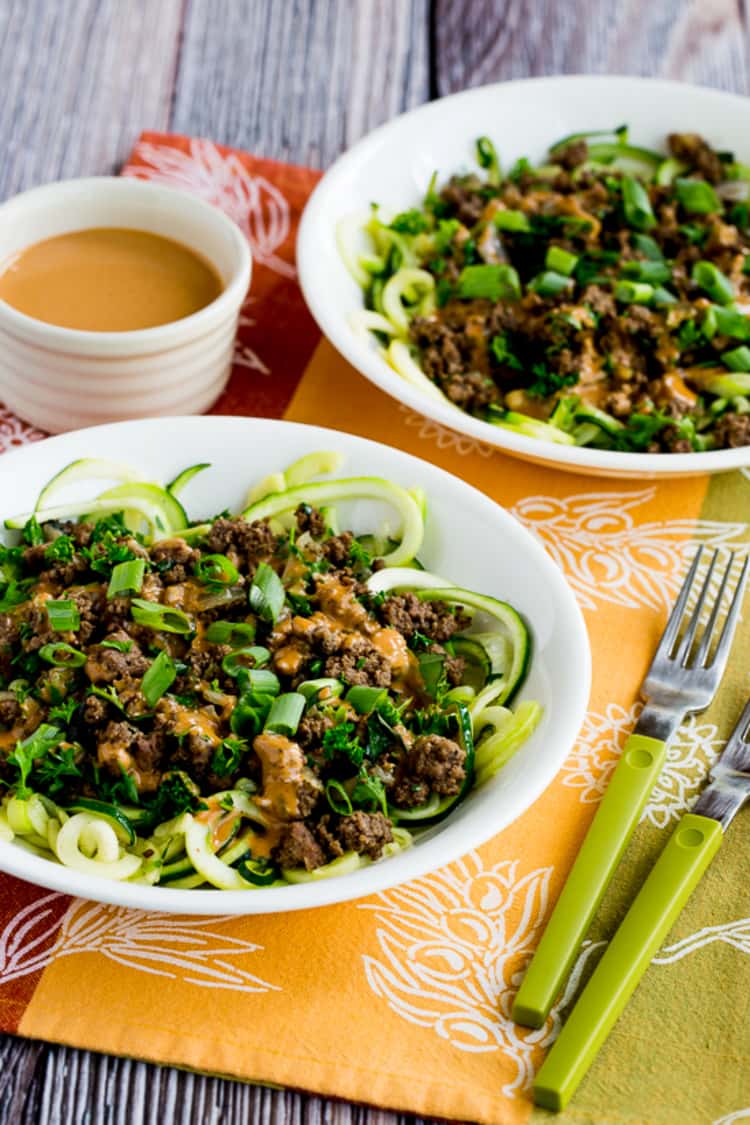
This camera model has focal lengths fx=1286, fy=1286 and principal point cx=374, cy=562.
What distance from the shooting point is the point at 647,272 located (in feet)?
17.3

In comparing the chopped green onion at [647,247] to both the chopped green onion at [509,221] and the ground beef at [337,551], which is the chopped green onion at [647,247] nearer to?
the chopped green onion at [509,221]

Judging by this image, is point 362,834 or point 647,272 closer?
point 362,834

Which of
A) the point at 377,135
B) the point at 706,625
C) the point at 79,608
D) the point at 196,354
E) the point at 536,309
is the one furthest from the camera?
the point at 377,135

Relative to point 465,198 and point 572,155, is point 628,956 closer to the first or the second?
point 465,198

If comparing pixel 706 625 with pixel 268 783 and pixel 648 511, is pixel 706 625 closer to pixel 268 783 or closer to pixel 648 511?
pixel 648 511

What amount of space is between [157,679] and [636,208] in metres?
3.32

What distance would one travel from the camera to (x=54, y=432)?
189 inches

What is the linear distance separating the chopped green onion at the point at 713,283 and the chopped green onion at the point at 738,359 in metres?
0.35

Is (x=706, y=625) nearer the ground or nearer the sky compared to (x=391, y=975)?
nearer the sky

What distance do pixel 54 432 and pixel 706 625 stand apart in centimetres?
246

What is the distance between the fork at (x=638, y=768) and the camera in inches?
126

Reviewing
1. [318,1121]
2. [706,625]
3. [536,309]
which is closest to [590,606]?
[706,625]

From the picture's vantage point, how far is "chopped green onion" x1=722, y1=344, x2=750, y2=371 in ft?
16.1

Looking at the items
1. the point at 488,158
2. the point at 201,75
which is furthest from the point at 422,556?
the point at 201,75
